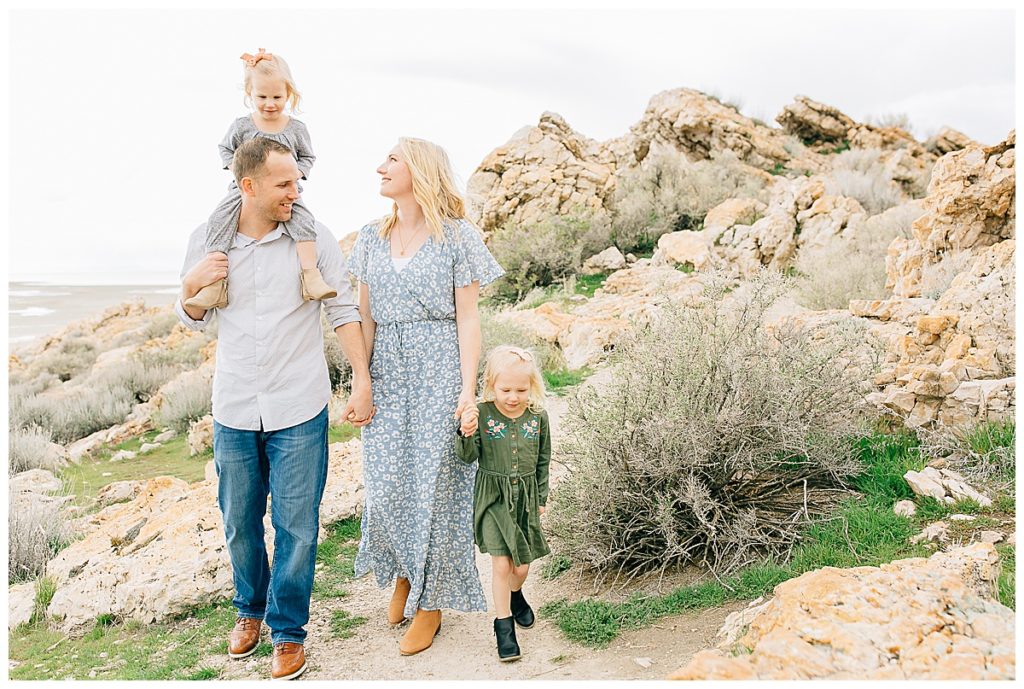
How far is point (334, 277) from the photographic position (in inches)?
138

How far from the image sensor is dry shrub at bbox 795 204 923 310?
9.12m

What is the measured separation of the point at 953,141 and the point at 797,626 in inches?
791

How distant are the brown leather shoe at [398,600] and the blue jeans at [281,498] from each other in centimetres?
49

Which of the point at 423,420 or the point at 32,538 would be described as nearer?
the point at 423,420

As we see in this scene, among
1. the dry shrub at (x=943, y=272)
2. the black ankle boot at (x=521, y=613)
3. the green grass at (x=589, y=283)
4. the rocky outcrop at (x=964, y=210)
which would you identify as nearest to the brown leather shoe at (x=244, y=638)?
the black ankle boot at (x=521, y=613)

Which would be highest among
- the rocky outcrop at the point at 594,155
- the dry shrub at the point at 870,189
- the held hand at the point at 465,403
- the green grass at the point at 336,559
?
the rocky outcrop at the point at 594,155

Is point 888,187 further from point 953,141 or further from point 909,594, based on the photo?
point 909,594

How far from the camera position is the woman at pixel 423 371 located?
11.8ft

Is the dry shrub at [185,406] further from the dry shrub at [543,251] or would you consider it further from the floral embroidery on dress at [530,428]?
the floral embroidery on dress at [530,428]

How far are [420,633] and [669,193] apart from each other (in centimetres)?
1313

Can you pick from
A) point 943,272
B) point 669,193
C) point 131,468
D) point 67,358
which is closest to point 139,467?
point 131,468

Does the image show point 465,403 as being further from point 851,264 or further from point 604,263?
point 604,263

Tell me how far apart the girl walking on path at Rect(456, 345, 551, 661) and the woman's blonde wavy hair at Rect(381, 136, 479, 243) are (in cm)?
65

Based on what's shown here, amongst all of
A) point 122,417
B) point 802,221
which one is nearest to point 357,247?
point 122,417
